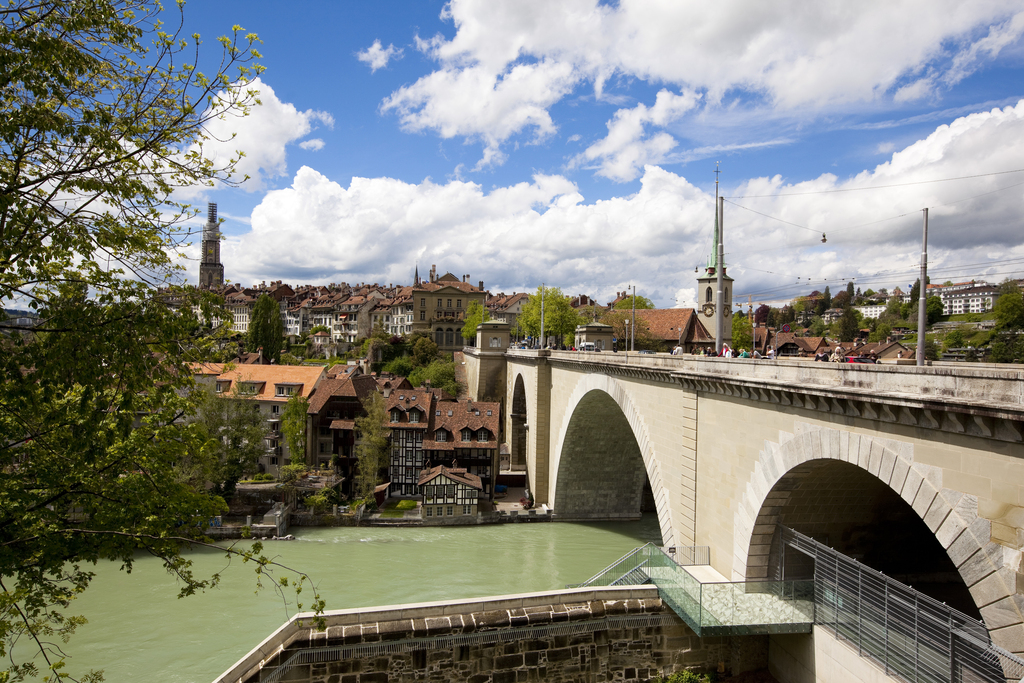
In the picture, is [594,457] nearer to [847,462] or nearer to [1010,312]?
[847,462]

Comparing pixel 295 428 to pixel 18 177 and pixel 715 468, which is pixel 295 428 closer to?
pixel 715 468

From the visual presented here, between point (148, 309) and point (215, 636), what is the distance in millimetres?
17162

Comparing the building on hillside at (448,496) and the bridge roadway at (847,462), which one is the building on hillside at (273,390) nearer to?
the building on hillside at (448,496)

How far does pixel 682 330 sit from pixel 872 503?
44.6 m

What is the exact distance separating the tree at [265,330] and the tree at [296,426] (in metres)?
32.0

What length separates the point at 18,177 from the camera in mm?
5203

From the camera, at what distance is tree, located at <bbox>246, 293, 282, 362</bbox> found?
2675 inches

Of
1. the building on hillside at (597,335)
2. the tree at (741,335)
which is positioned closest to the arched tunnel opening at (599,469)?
the building on hillside at (597,335)

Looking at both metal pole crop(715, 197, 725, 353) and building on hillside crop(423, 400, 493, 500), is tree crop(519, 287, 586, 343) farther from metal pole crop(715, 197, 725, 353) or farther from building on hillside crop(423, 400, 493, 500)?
metal pole crop(715, 197, 725, 353)

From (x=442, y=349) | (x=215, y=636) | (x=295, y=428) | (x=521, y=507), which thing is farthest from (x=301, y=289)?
(x=215, y=636)

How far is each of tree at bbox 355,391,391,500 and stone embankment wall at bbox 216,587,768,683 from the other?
22543 mm

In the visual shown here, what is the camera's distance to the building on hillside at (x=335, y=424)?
38750 millimetres

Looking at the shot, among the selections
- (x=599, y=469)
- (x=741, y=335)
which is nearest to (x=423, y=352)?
(x=741, y=335)

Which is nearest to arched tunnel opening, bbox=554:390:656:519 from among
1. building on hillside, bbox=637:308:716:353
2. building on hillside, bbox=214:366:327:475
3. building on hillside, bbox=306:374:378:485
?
building on hillside, bbox=306:374:378:485
